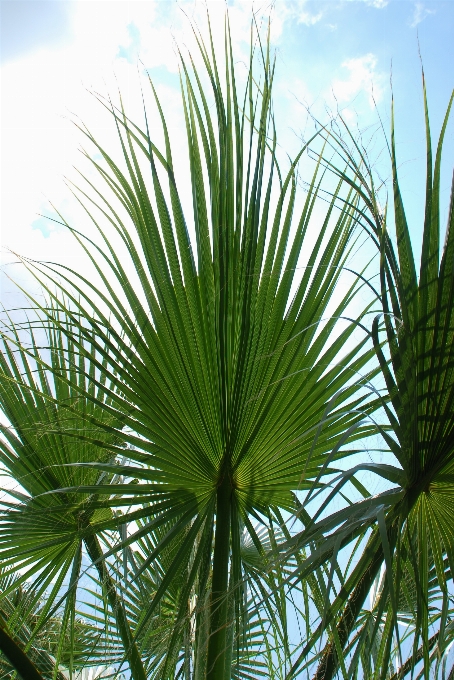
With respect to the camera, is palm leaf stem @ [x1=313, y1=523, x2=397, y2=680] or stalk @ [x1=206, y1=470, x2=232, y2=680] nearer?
palm leaf stem @ [x1=313, y1=523, x2=397, y2=680]

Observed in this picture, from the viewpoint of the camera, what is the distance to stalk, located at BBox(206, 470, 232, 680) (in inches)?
55.2

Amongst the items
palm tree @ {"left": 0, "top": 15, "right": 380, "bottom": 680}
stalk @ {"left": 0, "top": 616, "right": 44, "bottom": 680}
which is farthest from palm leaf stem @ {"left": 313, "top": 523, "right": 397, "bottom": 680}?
stalk @ {"left": 0, "top": 616, "right": 44, "bottom": 680}

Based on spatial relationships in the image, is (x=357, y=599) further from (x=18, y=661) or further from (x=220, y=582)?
(x=18, y=661)

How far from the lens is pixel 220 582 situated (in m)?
1.50

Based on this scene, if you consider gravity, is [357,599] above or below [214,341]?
below

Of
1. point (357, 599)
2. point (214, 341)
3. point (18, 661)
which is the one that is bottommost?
point (18, 661)

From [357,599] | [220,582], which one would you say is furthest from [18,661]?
[357,599]

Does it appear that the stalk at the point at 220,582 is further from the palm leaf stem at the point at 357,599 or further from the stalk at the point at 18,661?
the stalk at the point at 18,661

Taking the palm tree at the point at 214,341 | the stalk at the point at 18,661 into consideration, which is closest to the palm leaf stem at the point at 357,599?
the palm tree at the point at 214,341

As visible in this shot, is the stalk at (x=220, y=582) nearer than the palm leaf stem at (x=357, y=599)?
No

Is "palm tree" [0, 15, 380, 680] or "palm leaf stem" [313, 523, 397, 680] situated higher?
"palm tree" [0, 15, 380, 680]

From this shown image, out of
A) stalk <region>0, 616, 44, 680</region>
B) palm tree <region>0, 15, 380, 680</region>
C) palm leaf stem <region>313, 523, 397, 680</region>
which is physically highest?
palm tree <region>0, 15, 380, 680</region>

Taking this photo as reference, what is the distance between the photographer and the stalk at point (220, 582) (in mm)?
1402

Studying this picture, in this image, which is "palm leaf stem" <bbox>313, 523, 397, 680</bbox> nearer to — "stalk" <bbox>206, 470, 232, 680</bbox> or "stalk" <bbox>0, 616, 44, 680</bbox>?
"stalk" <bbox>206, 470, 232, 680</bbox>
